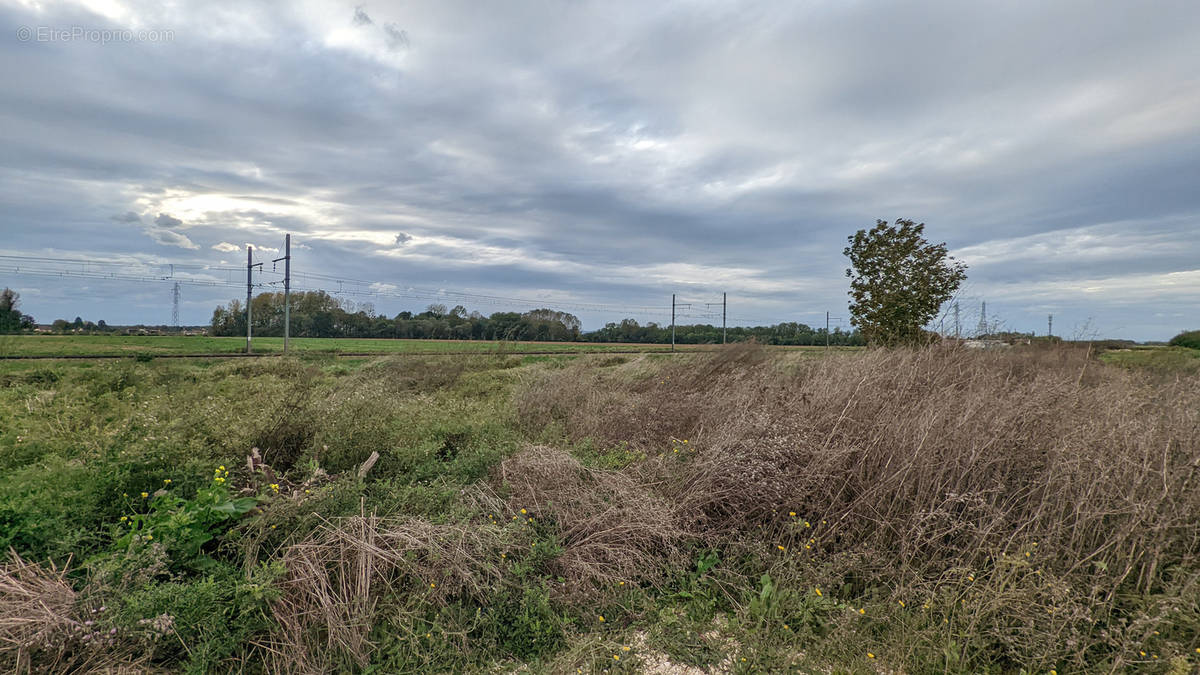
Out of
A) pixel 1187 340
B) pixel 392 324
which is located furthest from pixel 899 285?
pixel 392 324

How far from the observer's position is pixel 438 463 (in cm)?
569

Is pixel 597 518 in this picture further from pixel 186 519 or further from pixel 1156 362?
pixel 1156 362

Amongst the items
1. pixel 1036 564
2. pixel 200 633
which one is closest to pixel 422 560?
pixel 200 633

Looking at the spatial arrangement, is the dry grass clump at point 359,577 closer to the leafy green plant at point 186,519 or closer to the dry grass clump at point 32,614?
the leafy green plant at point 186,519

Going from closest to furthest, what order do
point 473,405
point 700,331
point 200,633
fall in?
point 200,633, point 473,405, point 700,331

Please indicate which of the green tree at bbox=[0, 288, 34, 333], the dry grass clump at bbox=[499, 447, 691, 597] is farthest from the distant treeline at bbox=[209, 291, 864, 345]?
the dry grass clump at bbox=[499, 447, 691, 597]

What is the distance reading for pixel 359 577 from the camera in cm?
353

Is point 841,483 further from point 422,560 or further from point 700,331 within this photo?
point 700,331

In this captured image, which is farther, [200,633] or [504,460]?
[504,460]

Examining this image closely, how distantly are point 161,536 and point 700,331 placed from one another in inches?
2210

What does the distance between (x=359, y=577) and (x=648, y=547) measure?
212 centimetres

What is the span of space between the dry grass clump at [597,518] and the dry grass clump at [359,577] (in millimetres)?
573

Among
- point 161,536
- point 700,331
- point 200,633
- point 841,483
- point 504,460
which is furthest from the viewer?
point 700,331

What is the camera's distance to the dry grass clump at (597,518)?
13.1ft
